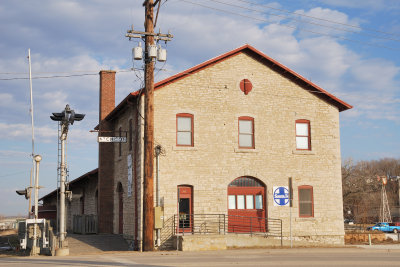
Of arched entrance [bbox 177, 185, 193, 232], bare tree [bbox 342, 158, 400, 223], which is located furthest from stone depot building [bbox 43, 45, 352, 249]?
bare tree [bbox 342, 158, 400, 223]

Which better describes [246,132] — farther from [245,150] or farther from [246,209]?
[246,209]

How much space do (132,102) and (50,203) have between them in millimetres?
26747

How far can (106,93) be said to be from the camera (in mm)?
29438

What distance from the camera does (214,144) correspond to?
2388cm

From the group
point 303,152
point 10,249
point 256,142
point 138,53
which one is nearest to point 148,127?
point 138,53

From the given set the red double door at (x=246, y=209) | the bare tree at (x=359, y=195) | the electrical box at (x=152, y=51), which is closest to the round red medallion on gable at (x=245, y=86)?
the red double door at (x=246, y=209)

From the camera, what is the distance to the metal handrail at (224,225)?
2278cm

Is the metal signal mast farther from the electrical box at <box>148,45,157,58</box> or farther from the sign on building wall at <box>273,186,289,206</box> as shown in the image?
the sign on building wall at <box>273,186,289,206</box>

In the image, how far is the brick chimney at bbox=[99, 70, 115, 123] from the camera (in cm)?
2922

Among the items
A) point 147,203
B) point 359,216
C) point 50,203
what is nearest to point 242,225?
point 147,203

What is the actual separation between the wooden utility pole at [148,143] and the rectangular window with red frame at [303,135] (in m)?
8.83

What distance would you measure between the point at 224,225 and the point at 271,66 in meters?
8.67

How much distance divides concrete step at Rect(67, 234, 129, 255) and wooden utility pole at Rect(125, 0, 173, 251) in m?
3.32

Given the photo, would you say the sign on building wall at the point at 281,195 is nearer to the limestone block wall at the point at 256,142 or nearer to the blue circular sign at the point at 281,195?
the blue circular sign at the point at 281,195
